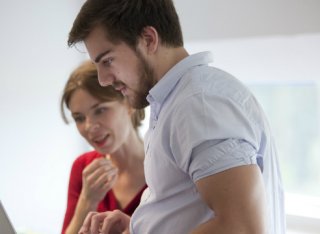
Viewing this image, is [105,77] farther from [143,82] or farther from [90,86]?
[90,86]

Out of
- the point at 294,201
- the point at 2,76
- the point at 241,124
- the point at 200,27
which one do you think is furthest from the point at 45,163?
the point at 241,124

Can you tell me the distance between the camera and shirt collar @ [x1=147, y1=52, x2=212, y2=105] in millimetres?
742

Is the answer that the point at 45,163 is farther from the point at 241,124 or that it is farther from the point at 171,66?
the point at 241,124

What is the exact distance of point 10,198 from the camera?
164 cm

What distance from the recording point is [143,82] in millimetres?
789

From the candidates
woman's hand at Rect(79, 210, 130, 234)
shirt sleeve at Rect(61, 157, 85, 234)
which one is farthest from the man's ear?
shirt sleeve at Rect(61, 157, 85, 234)

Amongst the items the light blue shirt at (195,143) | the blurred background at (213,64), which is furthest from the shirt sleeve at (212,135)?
the blurred background at (213,64)

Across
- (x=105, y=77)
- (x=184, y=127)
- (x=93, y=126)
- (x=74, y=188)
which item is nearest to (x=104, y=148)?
(x=93, y=126)

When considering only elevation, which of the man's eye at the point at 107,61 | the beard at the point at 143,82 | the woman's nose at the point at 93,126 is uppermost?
the man's eye at the point at 107,61

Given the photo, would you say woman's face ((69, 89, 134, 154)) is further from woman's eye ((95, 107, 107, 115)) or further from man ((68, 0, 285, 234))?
man ((68, 0, 285, 234))

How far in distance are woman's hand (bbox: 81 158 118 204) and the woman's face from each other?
0.08 metres

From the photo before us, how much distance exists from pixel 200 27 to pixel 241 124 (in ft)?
2.59

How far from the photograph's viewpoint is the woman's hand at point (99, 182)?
4.15 feet

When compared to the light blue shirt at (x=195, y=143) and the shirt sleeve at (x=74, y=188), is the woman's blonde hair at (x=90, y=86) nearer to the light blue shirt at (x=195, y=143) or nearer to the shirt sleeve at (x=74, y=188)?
the shirt sleeve at (x=74, y=188)
